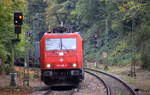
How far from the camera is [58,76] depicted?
2434cm

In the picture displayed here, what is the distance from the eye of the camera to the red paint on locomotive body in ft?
79.6

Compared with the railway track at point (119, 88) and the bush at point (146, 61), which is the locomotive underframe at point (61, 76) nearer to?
the railway track at point (119, 88)

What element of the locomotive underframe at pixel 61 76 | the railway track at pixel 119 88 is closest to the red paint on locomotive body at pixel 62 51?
the locomotive underframe at pixel 61 76

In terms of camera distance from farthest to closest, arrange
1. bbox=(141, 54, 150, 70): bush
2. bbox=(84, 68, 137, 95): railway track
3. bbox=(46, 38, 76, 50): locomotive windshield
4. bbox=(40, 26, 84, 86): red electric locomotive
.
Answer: bbox=(141, 54, 150, 70): bush → bbox=(46, 38, 76, 50): locomotive windshield → bbox=(40, 26, 84, 86): red electric locomotive → bbox=(84, 68, 137, 95): railway track

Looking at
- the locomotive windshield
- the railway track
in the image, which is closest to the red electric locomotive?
the locomotive windshield

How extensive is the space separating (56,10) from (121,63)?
33.9 meters

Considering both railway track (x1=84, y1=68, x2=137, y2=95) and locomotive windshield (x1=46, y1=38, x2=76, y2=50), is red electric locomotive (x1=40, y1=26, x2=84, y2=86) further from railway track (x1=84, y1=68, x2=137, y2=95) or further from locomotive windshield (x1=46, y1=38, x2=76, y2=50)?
railway track (x1=84, y1=68, x2=137, y2=95)

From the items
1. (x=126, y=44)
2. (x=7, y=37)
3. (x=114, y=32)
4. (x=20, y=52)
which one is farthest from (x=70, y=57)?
(x=114, y=32)

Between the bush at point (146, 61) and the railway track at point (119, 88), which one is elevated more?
the bush at point (146, 61)

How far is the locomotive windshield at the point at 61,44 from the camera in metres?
24.5

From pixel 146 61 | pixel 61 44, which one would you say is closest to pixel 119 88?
pixel 61 44

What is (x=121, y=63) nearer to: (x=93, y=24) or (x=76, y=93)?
(x=93, y=24)

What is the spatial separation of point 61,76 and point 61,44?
1875mm

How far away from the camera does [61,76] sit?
80.0ft
